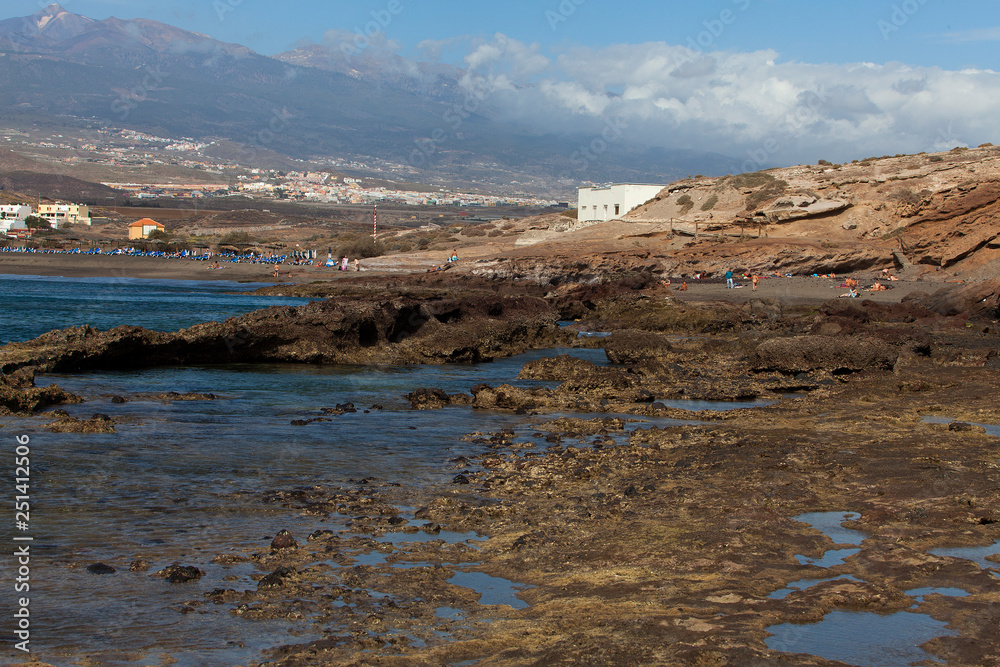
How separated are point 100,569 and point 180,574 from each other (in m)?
0.64

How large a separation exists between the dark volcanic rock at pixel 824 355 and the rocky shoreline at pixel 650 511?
0.13 feet

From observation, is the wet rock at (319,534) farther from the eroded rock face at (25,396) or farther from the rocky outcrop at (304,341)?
the rocky outcrop at (304,341)

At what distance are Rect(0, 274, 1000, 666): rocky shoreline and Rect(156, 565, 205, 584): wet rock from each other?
0.41 m

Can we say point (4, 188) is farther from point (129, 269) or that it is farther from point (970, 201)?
point (970, 201)

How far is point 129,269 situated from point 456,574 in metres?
66.0

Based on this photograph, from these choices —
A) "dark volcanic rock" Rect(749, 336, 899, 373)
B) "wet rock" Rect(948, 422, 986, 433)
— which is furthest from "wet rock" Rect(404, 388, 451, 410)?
"wet rock" Rect(948, 422, 986, 433)

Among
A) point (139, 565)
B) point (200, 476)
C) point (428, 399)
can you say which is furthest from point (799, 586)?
point (428, 399)

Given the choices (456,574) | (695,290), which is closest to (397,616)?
(456,574)

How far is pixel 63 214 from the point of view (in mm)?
113625

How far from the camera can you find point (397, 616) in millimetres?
5293

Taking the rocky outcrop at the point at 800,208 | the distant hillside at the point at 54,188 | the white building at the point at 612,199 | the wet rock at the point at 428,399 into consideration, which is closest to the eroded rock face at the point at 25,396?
the wet rock at the point at 428,399

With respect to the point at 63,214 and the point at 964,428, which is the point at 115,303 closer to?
the point at 964,428

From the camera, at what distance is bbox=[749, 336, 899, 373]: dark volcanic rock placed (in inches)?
651

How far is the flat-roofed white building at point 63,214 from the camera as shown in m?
110
